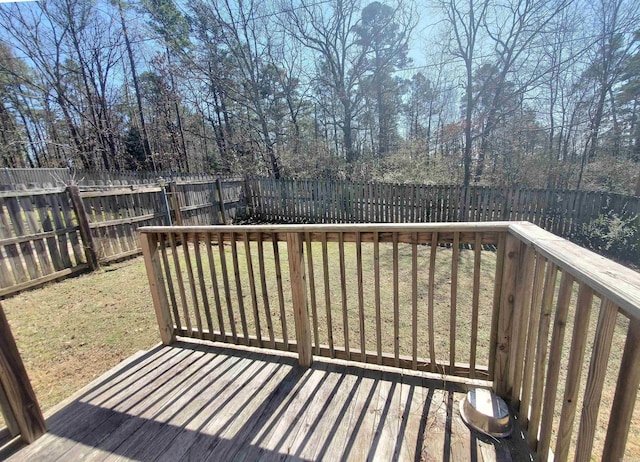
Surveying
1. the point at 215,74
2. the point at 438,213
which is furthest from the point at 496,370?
the point at 215,74

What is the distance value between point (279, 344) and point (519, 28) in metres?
13.3

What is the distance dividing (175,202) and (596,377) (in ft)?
25.0

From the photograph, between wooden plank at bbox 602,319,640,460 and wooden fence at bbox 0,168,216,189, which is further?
wooden fence at bbox 0,168,216,189

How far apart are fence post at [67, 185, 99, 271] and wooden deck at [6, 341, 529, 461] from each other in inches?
149

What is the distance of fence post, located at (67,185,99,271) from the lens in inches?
186

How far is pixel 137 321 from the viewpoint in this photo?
3232 mm

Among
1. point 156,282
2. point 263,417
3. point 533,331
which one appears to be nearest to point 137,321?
point 156,282

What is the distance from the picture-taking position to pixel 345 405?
5.64 feet

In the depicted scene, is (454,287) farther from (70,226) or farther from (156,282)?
(70,226)

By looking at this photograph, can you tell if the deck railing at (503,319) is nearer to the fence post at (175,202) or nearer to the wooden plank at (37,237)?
the wooden plank at (37,237)

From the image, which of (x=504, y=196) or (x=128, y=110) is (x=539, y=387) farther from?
(x=128, y=110)

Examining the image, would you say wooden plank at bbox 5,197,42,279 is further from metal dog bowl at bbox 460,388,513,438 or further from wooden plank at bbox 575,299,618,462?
wooden plank at bbox 575,299,618,462

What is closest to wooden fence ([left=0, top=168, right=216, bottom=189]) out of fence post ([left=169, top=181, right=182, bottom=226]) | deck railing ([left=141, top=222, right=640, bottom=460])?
fence post ([left=169, top=181, right=182, bottom=226])

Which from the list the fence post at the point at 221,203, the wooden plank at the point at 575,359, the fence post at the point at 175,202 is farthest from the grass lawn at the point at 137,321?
the fence post at the point at 221,203
